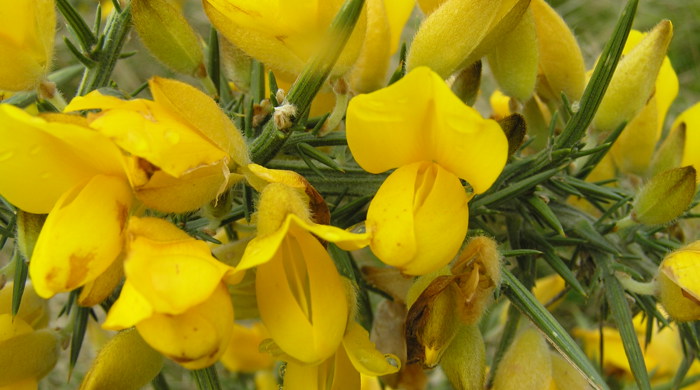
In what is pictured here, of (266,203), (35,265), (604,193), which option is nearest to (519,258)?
(604,193)

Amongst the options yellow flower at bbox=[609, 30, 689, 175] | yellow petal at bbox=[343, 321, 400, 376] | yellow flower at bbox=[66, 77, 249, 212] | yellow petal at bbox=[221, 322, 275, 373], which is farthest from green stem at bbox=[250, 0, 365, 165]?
yellow petal at bbox=[221, 322, 275, 373]

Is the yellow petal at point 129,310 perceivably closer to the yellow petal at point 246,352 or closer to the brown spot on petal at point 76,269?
the brown spot on petal at point 76,269

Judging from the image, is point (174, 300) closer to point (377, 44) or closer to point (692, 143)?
point (377, 44)

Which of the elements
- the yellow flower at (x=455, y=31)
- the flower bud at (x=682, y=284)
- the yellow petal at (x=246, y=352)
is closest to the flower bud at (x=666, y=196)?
the flower bud at (x=682, y=284)

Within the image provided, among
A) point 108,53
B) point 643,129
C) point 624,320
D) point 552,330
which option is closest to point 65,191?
point 108,53

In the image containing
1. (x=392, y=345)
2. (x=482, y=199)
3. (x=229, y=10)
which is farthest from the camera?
(x=392, y=345)

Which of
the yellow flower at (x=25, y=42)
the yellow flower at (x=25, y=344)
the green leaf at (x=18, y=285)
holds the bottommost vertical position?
the yellow flower at (x=25, y=344)

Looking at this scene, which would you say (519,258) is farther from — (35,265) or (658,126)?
(35,265)
